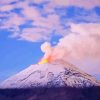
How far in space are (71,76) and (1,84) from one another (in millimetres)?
27025

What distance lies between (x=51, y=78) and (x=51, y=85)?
233 inches

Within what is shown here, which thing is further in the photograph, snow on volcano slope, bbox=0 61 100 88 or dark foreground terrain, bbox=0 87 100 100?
snow on volcano slope, bbox=0 61 100 88

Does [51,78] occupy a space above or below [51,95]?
above

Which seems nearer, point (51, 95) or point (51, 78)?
point (51, 95)

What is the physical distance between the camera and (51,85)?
113 meters

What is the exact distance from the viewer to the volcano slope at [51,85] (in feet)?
305

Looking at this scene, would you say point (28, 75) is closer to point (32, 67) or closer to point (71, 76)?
point (32, 67)

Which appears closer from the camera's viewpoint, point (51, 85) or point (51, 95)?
point (51, 95)

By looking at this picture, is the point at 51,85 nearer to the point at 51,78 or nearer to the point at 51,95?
the point at 51,78

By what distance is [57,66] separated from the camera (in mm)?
123000

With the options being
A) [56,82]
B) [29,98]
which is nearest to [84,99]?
[29,98]

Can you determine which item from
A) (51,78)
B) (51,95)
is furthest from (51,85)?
(51,95)

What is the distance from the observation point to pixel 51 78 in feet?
388

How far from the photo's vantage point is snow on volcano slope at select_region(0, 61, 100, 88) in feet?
370
